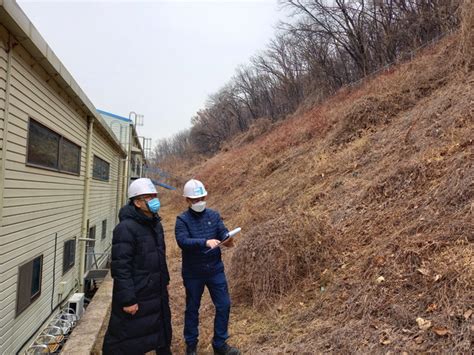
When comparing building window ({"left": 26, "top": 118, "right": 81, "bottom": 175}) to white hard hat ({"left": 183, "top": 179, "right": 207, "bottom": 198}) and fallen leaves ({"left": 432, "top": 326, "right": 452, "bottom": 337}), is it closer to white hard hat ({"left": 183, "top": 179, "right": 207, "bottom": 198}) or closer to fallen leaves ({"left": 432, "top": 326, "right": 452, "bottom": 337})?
white hard hat ({"left": 183, "top": 179, "right": 207, "bottom": 198})

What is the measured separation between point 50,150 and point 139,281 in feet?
11.5

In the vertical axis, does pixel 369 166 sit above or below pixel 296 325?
above

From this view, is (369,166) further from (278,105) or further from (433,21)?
(278,105)

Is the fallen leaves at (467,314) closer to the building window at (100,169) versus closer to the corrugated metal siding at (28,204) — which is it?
the corrugated metal siding at (28,204)

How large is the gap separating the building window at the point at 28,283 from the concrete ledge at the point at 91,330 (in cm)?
73

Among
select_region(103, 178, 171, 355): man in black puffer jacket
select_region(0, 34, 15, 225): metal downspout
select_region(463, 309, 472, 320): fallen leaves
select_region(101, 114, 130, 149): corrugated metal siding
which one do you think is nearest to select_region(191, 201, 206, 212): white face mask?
select_region(103, 178, 171, 355): man in black puffer jacket

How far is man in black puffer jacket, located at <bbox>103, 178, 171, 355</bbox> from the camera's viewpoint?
255cm

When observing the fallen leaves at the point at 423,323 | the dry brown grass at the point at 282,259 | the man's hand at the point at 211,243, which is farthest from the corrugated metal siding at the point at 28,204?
the fallen leaves at the point at 423,323

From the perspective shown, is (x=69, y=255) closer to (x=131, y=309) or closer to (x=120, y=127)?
(x=131, y=309)

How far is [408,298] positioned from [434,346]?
618 mm

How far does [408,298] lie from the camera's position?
310 centimetres

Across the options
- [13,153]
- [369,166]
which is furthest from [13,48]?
[369,166]

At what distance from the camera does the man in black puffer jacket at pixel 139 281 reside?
2555 mm

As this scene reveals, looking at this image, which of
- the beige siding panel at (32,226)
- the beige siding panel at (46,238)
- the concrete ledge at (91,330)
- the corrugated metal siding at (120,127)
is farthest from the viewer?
the corrugated metal siding at (120,127)
